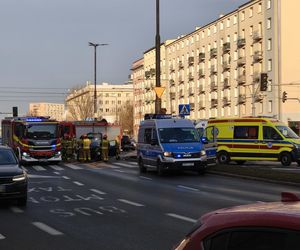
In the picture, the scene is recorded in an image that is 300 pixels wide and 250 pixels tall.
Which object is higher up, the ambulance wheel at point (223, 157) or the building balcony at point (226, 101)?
the building balcony at point (226, 101)

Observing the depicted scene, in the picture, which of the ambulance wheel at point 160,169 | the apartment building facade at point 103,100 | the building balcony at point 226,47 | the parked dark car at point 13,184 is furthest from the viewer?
the apartment building facade at point 103,100

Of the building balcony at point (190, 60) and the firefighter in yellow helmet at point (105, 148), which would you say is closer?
the firefighter in yellow helmet at point (105, 148)

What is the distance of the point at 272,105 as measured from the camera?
69.6m

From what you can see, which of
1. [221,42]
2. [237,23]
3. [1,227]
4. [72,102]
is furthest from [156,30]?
[72,102]

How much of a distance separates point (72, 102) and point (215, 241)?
115591mm

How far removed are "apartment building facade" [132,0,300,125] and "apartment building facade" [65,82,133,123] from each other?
18.3 metres

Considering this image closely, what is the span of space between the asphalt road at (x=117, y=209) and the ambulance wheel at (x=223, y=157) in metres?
7.74

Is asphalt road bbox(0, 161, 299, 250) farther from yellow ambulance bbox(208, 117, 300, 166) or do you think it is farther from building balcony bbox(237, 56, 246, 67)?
building balcony bbox(237, 56, 246, 67)

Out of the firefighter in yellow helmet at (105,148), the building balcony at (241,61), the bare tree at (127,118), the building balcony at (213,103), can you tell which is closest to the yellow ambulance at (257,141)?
the firefighter in yellow helmet at (105,148)

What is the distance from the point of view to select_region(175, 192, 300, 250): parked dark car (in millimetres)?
2619

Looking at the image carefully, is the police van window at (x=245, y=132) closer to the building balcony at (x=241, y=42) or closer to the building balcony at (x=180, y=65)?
the building balcony at (x=241, y=42)

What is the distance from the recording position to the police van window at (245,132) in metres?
27.4

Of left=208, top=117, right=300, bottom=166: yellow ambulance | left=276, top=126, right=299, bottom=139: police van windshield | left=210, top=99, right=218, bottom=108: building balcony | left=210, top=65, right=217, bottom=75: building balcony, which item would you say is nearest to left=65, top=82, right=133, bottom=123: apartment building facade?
left=210, top=99, right=218, bottom=108: building balcony

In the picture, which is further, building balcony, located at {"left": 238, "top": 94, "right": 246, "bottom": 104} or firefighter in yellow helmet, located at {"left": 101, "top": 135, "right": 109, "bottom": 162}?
building balcony, located at {"left": 238, "top": 94, "right": 246, "bottom": 104}
